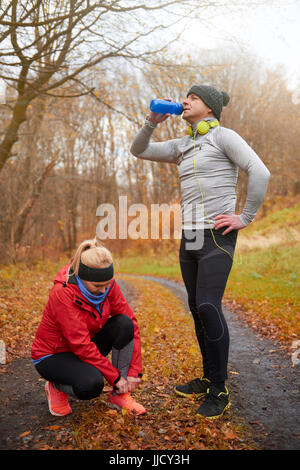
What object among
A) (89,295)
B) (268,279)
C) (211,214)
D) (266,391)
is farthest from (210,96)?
(268,279)

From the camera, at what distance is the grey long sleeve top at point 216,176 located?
2717 mm

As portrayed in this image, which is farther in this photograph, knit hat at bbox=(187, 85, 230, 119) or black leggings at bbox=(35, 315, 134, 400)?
knit hat at bbox=(187, 85, 230, 119)

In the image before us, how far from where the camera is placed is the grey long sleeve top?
2717 millimetres

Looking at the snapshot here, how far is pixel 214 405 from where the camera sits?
276cm

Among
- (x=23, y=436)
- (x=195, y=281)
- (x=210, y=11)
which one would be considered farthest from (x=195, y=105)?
(x=210, y=11)

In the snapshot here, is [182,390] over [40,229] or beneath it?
beneath

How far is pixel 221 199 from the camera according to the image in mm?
2879

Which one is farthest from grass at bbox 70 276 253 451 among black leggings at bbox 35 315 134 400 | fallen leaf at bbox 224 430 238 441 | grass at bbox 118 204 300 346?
grass at bbox 118 204 300 346

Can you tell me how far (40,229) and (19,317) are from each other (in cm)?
1254

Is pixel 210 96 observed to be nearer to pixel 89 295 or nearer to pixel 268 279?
pixel 89 295

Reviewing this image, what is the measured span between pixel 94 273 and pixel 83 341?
52cm

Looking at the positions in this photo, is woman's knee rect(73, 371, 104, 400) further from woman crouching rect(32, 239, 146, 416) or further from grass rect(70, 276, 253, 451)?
grass rect(70, 276, 253, 451)

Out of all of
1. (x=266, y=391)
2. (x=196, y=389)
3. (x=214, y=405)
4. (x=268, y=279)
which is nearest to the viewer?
(x=214, y=405)

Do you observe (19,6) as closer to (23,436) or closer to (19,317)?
(19,317)
